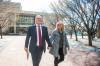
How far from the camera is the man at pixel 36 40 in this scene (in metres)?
7.43

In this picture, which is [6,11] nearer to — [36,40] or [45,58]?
[45,58]

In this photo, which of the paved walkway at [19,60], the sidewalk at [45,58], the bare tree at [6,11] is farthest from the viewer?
the bare tree at [6,11]

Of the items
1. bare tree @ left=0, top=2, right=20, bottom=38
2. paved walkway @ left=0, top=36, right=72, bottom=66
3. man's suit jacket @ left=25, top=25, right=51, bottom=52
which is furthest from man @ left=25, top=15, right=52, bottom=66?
bare tree @ left=0, top=2, right=20, bottom=38

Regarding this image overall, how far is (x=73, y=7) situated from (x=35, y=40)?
2064cm

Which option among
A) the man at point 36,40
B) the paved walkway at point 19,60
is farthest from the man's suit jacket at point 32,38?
the paved walkway at point 19,60

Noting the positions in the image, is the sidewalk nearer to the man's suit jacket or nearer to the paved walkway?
the paved walkway

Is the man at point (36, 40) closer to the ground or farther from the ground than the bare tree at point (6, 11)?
closer to the ground

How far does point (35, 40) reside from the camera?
753 centimetres

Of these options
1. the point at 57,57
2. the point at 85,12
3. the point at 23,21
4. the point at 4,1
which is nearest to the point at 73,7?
the point at 85,12

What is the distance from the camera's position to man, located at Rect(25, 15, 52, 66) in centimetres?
743

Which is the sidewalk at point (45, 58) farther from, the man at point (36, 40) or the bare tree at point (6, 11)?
the bare tree at point (6, 11)

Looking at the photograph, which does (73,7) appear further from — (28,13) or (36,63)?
(28,13)

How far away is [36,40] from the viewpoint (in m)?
7.54

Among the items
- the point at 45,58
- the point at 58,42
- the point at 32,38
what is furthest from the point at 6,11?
the point at 32,38
